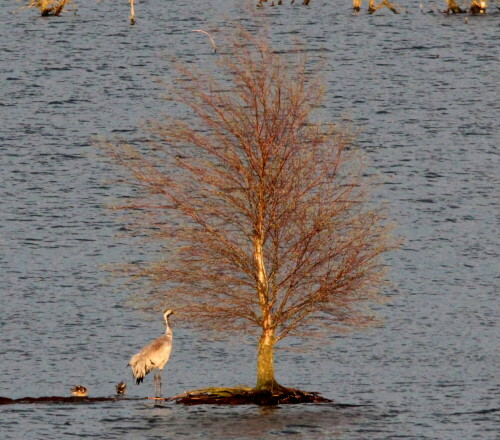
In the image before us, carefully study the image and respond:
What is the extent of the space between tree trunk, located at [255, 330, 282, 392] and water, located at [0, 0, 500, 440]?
0.75 metres

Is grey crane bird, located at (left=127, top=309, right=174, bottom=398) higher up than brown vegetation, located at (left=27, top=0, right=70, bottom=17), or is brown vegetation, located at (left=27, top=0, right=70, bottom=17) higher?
grey crane bird, located at (left=127, top=309, right=174, bottom=398)

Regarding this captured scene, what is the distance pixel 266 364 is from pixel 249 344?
8.67 meters

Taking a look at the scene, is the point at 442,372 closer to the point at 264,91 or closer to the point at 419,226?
the point at 264,91

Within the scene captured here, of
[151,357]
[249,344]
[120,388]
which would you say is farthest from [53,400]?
[249,344]

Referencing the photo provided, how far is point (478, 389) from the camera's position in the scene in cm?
4400

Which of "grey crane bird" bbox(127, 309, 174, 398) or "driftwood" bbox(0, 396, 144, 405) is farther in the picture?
"grey crane bird" bbox(127, 309, 174, 398)

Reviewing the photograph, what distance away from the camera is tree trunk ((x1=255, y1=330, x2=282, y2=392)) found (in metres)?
41.3

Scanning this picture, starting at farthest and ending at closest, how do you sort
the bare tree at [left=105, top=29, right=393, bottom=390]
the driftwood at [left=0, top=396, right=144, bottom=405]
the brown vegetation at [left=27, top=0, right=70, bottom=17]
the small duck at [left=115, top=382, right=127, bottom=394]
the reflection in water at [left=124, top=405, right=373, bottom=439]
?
the brown vegetation at [left=27, top=0, right=70, bottom=17] → the small duck at [left=115, top=382, right=127, bottom=394] → the driftwood at [left=0, top=396, right=144, bottom=405] → the bare tree at [left=105, top=29, right=393, bottom=390] → the reflection in water at [left=124, top=405, right=373, bottom=439]

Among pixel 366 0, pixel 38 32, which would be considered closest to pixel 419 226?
pixel 38 32

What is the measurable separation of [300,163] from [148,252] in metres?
22.2

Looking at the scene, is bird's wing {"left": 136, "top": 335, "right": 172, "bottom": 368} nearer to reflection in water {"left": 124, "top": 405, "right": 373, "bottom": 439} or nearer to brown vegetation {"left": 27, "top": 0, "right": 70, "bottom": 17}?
reflection in water {"left": 124, "top": 405, "right": 373, "bottom": 439}

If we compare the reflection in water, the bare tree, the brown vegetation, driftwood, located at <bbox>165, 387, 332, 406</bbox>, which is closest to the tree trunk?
the bare tree

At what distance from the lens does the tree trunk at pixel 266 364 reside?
136ft

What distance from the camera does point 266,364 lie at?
4131 cm
